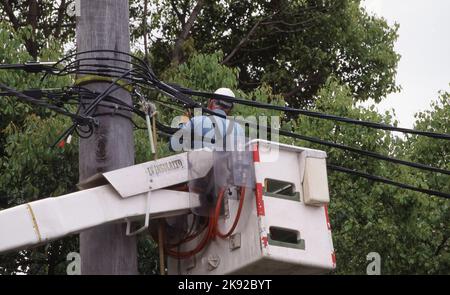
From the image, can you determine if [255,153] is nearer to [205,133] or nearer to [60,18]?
[205,133]

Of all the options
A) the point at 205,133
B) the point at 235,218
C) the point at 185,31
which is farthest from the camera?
the point at 185,31

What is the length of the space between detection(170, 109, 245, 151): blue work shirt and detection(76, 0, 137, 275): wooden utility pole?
54cm

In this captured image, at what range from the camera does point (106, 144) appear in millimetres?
7051

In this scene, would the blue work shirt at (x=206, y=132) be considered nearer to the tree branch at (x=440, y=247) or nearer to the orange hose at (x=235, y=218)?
the orange hose at (x=235, y=218)

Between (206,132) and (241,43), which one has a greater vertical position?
A: (241,43)

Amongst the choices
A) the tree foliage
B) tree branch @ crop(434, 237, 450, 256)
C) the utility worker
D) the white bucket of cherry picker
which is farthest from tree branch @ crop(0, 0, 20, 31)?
the white bucket of cherry picker

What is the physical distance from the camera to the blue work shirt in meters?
7.50

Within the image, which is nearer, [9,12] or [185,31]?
[9,12]

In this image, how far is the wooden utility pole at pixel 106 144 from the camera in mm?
6883

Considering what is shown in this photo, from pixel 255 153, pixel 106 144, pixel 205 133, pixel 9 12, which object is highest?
pixel 9 12

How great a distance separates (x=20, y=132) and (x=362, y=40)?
10319 millimetres

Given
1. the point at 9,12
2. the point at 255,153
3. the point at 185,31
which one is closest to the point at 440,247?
the point at 185,31

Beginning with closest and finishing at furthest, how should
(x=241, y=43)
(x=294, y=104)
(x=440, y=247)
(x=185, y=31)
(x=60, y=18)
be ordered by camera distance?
(x=440, y=247) < (x=60, y=18) < (x=185, y=31) < (x=241, y=43) < (x=294, y=104)

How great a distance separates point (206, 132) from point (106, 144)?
0.82 metres
